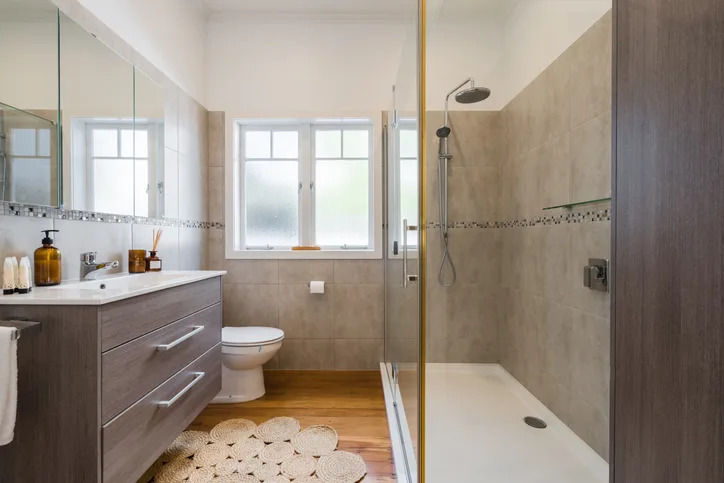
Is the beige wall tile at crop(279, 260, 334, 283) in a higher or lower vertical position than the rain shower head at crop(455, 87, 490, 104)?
lower

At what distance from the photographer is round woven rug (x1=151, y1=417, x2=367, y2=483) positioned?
4.52ft

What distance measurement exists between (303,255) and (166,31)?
1.66 metres

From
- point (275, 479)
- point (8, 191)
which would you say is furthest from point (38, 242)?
point (275, 479)

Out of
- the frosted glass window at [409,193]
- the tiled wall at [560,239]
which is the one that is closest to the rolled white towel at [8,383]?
the frosted glass window at [409,193]

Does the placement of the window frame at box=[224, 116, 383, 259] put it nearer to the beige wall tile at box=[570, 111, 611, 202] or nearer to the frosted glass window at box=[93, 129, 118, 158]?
the frosted glass window at box=[93, 129, 118, 158]

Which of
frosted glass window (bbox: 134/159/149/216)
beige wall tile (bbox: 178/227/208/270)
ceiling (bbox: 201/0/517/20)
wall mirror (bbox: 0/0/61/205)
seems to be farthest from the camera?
ceiling (bbox: 201/0/517/20)

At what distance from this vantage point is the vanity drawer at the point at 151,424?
98 centimetres

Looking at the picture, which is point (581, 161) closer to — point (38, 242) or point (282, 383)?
point (38, 242)

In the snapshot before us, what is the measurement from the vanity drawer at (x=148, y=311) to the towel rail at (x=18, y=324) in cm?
16

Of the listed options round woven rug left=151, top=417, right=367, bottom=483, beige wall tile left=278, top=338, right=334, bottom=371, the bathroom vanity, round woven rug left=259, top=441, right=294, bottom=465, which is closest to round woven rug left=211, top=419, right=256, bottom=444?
round woven rug left=151, top=417, right=367, bottom=483

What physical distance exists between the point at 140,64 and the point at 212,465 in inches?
81.5

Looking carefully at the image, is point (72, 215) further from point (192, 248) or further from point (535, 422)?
point (535, 422)

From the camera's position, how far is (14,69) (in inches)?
43.9

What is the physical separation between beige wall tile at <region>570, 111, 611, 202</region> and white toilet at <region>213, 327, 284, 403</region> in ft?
5.77
